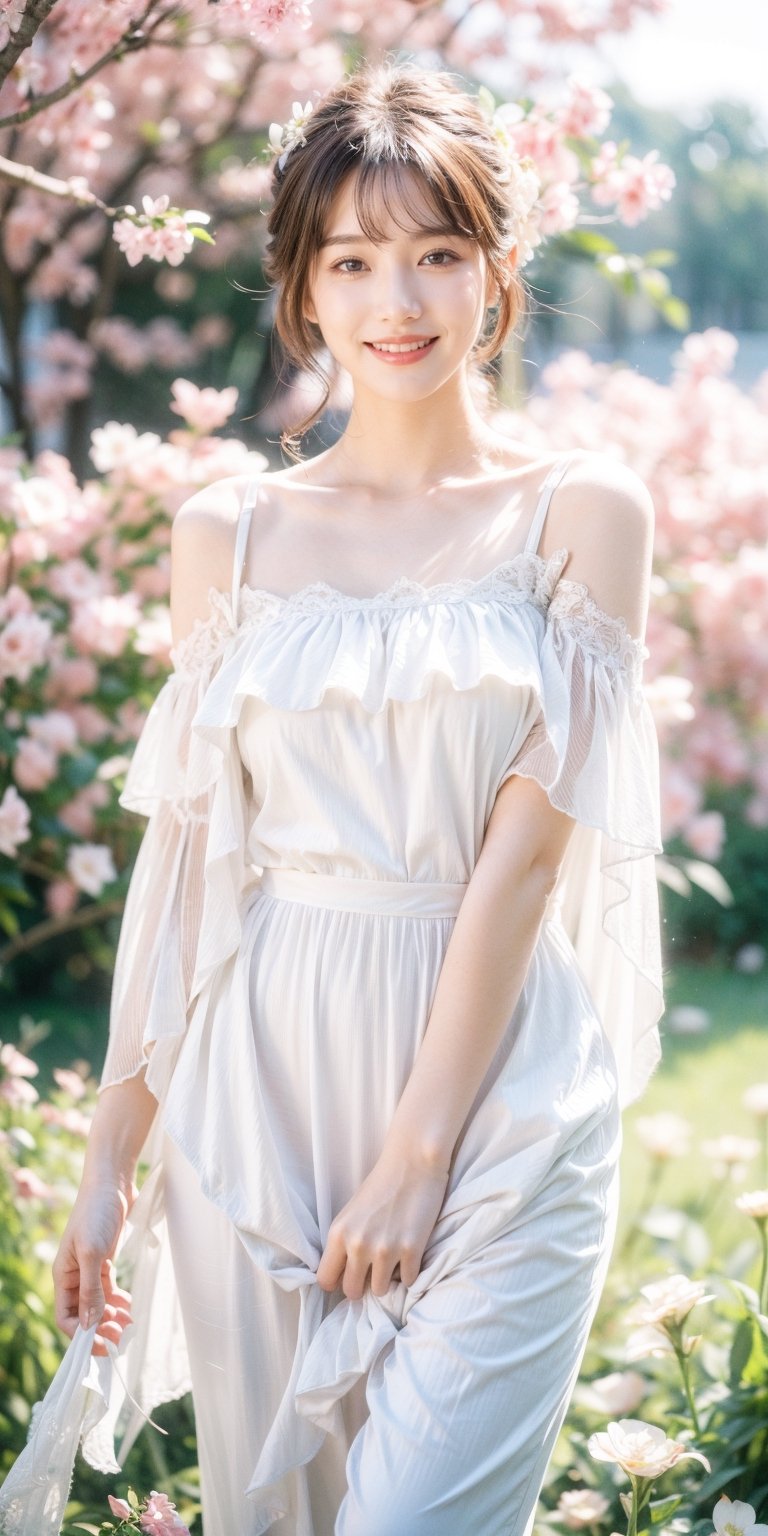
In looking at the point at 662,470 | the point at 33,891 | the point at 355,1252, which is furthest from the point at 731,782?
the point at 355,1252

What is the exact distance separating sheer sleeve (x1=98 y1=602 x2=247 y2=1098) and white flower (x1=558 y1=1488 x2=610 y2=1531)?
A: 2.86ft

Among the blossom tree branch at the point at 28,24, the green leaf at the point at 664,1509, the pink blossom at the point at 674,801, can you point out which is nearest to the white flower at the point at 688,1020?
the pink blossom at the point at 674,801

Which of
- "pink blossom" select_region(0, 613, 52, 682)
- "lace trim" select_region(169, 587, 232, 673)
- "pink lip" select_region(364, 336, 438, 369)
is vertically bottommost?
"pink blossom" select_region(0, 613, 52, 682)

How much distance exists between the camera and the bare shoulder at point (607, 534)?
1.55 metres

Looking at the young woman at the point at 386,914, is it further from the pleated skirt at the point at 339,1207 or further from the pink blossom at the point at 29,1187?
the pink blossom at the point at 29,1187

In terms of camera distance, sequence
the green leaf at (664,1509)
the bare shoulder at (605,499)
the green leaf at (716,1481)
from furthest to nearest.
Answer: the green leaf at (716,1481) < the green leaf at (664,1509) < the bare shoulder at (605,499)

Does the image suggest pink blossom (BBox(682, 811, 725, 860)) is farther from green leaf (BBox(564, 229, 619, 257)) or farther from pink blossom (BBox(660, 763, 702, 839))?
green leaf (BBox(564, 229, 619, 257))

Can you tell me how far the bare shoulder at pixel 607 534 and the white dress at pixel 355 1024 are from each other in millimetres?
20

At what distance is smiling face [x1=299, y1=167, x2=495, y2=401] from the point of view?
1.58 metres

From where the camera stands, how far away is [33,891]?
4.34 m

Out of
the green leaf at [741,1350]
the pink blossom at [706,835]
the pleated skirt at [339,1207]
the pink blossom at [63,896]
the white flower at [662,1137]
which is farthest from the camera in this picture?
the pink blossom at [706,835]

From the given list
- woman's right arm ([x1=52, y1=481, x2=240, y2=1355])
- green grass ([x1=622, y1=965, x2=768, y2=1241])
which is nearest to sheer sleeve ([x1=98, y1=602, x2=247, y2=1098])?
woman's right arm ([x1=52, y1=481, x2=240, y2=1355])

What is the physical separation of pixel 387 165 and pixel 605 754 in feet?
2.12

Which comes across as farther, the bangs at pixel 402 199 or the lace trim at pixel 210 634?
the lace trim at pixel 210 634
